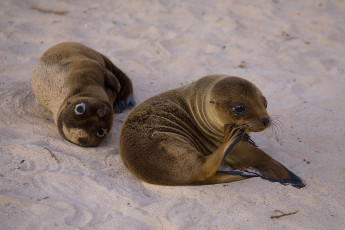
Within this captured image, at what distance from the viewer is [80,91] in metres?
4.48

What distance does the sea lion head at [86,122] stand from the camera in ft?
12.9

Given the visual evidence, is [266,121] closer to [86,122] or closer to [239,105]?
[239,105]

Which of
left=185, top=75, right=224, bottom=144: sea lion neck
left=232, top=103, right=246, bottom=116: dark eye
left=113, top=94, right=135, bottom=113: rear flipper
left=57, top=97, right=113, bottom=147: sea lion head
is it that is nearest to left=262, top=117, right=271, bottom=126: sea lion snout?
left=232, top=103, right=246, bottom=116: dark eye

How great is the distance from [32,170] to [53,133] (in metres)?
0.87

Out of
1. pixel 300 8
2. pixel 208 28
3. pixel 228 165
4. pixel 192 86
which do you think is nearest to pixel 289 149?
pixel 228 165

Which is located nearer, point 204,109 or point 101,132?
point 204,109

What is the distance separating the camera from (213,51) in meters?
6.07

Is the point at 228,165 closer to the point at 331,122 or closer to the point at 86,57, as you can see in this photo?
the point at 331,122

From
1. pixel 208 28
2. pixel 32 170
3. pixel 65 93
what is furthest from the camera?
pixel 208 28

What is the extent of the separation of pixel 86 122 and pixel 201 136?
3.92 feet

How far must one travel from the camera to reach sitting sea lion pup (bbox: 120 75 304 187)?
3.21m

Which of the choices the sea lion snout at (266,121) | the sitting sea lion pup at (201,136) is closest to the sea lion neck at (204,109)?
the sitting sea lion pup at (201,136)

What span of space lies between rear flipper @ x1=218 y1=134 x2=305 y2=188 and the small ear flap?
6.44ft

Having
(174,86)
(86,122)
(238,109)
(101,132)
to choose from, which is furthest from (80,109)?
(174,86)
